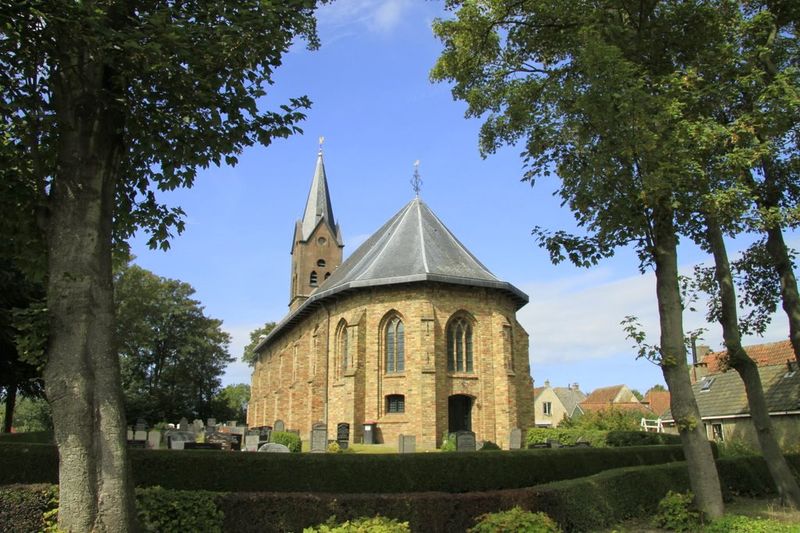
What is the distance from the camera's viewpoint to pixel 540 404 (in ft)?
255

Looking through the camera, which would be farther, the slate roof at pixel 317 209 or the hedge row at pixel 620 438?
the slate roof at pixel 317 209

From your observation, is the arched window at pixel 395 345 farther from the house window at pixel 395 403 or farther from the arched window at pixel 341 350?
the arched window at pixel 341 350

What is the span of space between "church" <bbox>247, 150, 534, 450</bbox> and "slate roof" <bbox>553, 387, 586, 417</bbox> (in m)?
53.4

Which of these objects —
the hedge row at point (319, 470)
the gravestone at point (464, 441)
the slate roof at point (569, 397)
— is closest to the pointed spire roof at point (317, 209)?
the gravestone at point (464, 441)

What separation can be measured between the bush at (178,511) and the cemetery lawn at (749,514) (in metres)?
5.74

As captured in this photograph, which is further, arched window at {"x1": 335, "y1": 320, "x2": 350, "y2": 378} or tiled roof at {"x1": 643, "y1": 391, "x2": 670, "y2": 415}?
tiled roof at {"x1": 643, "y1": 391, "x2": 670, "y2": 415}

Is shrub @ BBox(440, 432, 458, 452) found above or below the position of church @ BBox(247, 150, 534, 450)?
below

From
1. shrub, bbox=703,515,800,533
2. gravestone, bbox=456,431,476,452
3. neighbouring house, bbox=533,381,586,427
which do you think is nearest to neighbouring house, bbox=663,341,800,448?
gravestone, bbox=456,431,476,452

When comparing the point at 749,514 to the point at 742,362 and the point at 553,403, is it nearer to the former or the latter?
the point at 742,362

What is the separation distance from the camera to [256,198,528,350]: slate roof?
26372 millimetres

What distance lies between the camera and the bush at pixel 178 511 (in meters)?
7.74

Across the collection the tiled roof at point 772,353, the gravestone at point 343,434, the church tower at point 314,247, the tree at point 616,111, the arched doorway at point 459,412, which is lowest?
the gravestone at point 343,434

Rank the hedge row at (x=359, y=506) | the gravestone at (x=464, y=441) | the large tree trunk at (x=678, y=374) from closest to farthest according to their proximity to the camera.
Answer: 1. the hedge row at (x=359, y=506)
2. the large tree trunk at (x=678, y=374)
3. the gravestone at (x=464, y=441)

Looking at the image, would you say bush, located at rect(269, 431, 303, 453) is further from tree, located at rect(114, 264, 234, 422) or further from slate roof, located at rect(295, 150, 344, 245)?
tree, located at rect(114, 264, 234, 422)
